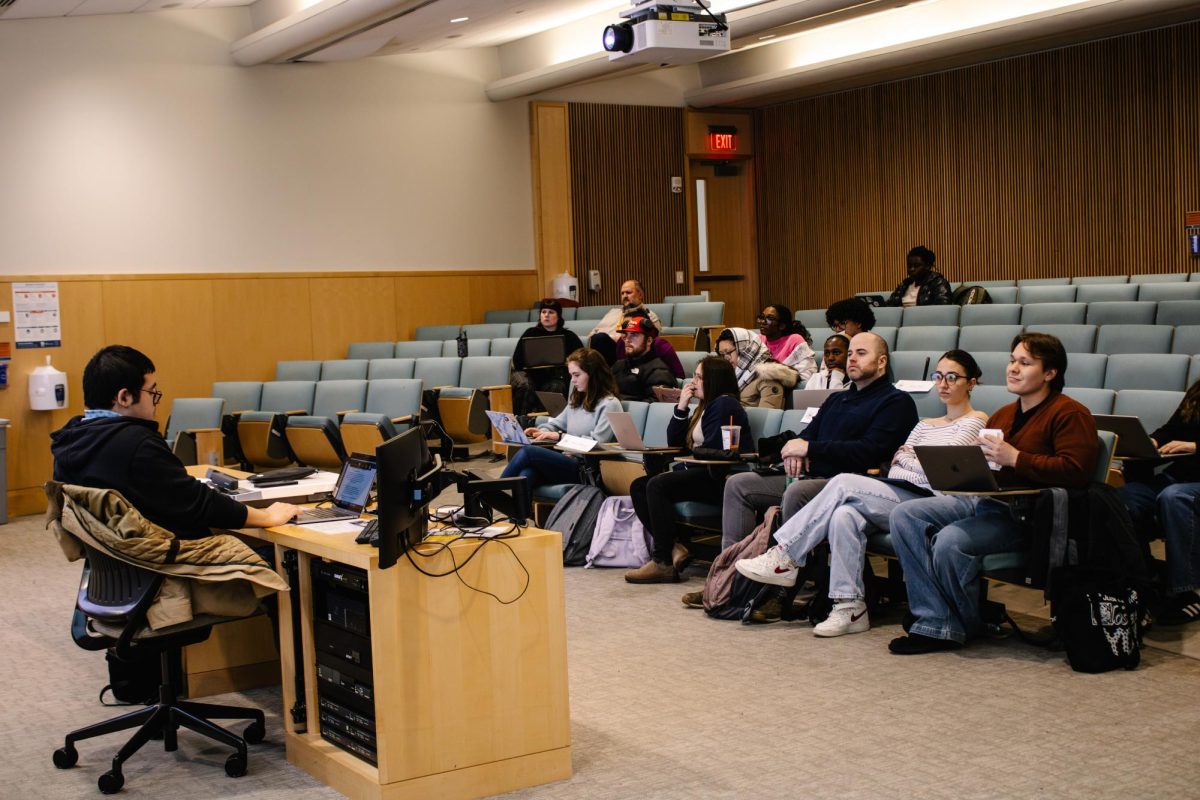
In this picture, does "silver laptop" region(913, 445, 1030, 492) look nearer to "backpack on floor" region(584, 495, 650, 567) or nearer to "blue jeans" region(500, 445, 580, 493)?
"backpack on floor" region(584, 495, 650, 567)

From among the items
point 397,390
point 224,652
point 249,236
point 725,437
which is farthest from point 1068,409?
point 249,236

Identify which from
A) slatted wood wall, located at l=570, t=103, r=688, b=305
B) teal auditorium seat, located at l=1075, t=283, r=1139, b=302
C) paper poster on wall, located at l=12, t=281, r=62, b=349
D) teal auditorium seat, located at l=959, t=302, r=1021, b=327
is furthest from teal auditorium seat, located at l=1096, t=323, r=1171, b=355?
paper poster on wall, located at l=12, t=281, r=62, b=349

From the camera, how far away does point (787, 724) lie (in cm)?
379

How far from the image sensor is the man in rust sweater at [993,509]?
430 cm

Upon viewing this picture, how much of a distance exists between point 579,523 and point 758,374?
1.41 meters

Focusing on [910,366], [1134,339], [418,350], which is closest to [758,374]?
[910,366]

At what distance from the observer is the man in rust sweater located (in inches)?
169

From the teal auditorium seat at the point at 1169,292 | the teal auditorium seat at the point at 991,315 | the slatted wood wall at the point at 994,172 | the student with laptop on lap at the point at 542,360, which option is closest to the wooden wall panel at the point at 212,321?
the student with laptop on lap at the point at 542,360

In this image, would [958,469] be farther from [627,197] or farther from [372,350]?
[627,197]

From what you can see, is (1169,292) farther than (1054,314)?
Yes

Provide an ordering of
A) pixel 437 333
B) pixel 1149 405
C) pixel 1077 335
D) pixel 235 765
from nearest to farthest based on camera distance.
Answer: pixel 235 765 < pixel 1149 405 < pixel 1077 335 < pixel 437 333

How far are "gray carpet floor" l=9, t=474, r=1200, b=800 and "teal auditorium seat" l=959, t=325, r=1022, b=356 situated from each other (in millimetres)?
3397

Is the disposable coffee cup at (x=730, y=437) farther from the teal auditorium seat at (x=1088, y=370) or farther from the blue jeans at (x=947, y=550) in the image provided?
the teal auditorium seat at (x=1088, y=370)

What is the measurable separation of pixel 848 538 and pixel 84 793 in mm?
2725
